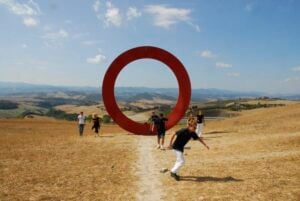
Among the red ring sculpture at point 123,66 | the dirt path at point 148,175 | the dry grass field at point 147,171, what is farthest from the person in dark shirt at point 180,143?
the red ring sculpture at point 123,66

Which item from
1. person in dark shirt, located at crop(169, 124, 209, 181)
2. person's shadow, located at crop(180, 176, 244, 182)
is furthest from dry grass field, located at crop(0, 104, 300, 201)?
person in dark shirt, located at crop(169, 124, 209, 181)

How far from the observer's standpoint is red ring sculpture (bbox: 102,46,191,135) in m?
28.0

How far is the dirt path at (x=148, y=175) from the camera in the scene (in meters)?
12.5

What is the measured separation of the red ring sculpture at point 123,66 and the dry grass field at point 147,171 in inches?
106

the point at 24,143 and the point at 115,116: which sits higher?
the point at 115,116

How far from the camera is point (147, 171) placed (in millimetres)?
16203

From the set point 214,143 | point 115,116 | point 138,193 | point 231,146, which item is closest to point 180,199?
point 138,193

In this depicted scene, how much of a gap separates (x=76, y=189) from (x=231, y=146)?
11.5 meters

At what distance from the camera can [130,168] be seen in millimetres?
16906

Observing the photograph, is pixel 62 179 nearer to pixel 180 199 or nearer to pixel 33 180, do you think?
pixel 33 180

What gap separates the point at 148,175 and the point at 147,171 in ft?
2.64

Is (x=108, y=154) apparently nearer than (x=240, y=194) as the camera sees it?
No

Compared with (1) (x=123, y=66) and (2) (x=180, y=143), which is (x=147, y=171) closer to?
(2) (x=180, y=143)

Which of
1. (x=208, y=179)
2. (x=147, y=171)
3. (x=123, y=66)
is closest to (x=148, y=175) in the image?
(x=147, y=171)
